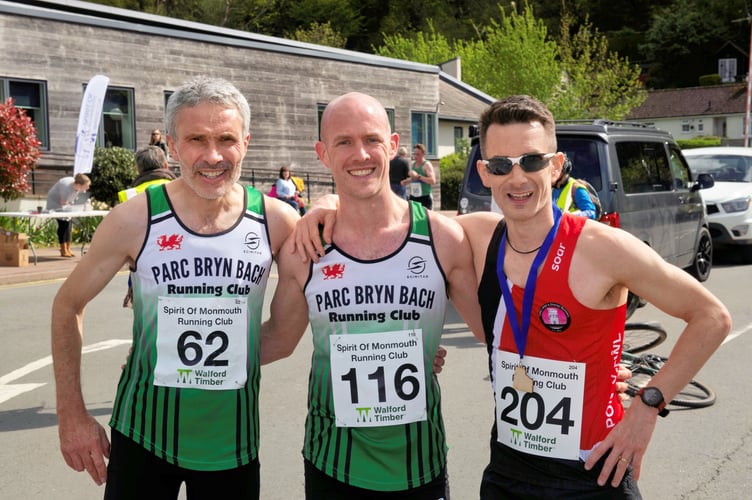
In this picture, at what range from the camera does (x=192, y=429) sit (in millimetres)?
2766

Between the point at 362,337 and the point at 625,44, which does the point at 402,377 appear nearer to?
the point at 362,337

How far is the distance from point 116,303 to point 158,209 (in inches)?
333

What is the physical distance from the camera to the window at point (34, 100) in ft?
64.7

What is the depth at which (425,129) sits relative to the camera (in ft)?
104

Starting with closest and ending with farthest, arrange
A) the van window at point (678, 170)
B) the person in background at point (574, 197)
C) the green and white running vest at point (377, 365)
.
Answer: the green and white running vest at point (377, 365) → the person in background at point (574, 197) → the van window at point (678, 170)

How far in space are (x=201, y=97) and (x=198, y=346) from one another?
87 cm

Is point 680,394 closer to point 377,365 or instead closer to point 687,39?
point 377,365

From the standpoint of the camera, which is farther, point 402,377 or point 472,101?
point 472,101

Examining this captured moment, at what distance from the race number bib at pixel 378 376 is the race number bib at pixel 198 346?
0.37 m

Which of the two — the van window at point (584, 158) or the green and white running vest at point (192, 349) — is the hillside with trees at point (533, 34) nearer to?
the van window at point (584, 158)

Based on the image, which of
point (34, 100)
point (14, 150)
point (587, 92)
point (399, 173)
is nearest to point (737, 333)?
point (399, 173)

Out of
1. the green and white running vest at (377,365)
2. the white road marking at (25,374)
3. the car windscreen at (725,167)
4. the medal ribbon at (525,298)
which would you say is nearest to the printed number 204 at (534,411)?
the medal ribbon at (525,298)

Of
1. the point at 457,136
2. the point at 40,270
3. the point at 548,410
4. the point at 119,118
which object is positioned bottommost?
the point at 40,270

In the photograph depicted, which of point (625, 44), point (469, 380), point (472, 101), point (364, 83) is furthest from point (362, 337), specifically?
point (625, 44)
